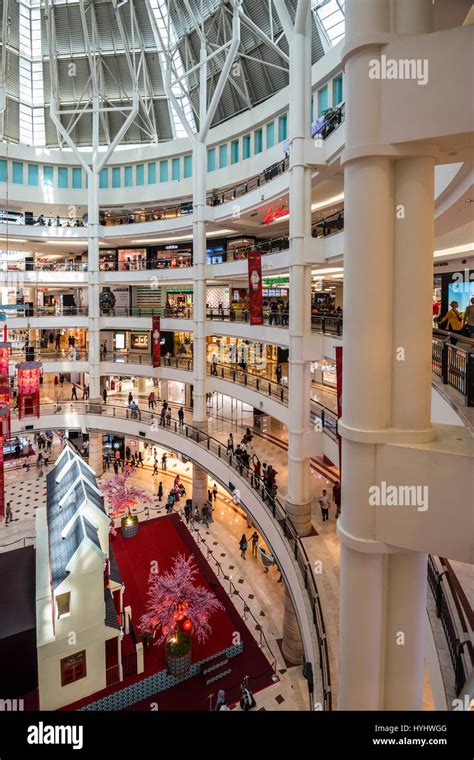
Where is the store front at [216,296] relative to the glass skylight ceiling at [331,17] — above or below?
below

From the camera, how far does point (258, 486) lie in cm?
1631

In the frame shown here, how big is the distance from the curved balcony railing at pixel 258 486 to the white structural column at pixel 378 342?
4.91m

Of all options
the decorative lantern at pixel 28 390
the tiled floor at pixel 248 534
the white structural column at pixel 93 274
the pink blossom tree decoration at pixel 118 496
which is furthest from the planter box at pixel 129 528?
the white structural column at pixel 93 274

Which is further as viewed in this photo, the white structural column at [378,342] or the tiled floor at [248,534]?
the tiled floor at [248,534]

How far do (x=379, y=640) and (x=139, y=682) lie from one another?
12.7m

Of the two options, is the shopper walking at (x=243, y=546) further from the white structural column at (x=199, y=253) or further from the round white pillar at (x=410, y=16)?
the round white pillar at (x=410, y=16)

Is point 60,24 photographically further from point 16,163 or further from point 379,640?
point 379,640

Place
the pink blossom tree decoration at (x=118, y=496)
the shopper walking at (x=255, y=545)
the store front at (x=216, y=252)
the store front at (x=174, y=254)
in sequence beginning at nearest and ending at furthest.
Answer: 1. the shopper walking at (x=255, y=545)
2. the pink blossom tree decoration at (x=118, y=496)
3. the store front at (x=216, y=252)
4. the store front at (x=174, y=254)

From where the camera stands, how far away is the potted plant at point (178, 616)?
44.3ft

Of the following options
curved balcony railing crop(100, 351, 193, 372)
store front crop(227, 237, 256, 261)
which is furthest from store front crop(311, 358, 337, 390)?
store front crop(227, 237, 256, 261)

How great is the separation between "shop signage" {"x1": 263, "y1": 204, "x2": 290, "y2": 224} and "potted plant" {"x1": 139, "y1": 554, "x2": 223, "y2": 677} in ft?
53.6

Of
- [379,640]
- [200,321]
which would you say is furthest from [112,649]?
[200,321]

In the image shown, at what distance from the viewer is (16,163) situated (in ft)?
93.9

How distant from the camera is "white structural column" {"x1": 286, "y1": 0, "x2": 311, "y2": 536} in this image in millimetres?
13680
